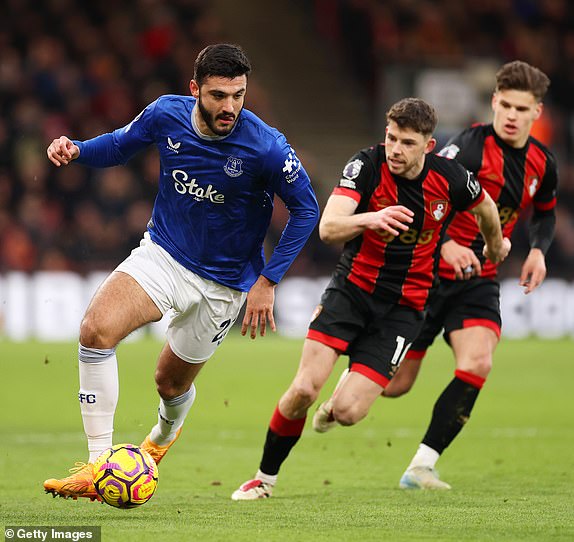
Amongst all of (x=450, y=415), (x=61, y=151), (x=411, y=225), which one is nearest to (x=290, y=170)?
(x=411, y=225)

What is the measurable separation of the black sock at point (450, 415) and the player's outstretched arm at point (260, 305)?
175 centimetres

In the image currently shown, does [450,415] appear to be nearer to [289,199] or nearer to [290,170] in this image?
[289,199]

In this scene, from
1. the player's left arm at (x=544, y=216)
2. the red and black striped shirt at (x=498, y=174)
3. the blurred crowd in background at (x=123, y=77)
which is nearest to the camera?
the red and black striped shirt at (x=498, y=174)

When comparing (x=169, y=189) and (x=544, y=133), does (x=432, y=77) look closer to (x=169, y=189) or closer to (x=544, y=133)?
(x=544, y=133)

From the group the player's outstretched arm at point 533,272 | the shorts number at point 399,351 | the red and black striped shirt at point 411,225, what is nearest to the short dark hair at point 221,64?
the red and black striped shirt at point 411,225

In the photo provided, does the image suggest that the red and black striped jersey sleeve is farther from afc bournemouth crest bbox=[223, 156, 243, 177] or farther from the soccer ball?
the soccer ball

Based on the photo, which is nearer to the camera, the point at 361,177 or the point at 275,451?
the point at 361,177

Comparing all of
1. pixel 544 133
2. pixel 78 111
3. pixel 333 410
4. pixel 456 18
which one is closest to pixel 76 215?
pixel 78 111

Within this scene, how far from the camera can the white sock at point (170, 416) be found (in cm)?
714

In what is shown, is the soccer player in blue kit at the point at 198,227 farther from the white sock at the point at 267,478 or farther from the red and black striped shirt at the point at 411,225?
the white sock at the point at 267,478

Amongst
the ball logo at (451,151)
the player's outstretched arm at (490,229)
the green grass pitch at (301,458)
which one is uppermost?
the ball logo at (451,151)

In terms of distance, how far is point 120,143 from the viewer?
662cm

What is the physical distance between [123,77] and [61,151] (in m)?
14.2

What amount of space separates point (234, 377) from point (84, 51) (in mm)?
8458
